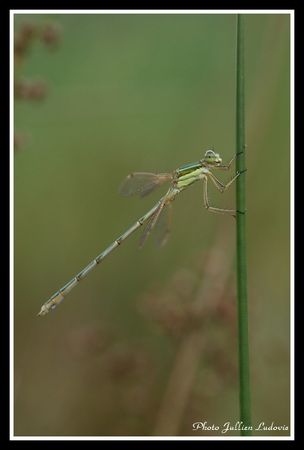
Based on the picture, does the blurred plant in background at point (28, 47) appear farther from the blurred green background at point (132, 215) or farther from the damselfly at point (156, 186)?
the damselfly at point (156, 186)

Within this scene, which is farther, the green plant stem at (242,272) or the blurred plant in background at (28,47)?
the blurred plant in background at (28,47)

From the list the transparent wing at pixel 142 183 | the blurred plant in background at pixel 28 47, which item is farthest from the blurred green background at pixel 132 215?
the transparent wing at pixel 142 183

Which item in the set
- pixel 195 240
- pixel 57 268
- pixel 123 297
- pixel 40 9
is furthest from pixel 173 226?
pixel 40 9

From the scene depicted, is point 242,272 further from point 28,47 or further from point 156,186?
point 156,186

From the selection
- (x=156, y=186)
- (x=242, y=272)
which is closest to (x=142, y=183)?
(x=156, y=186)

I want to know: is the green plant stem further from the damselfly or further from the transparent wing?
the transparent wing
